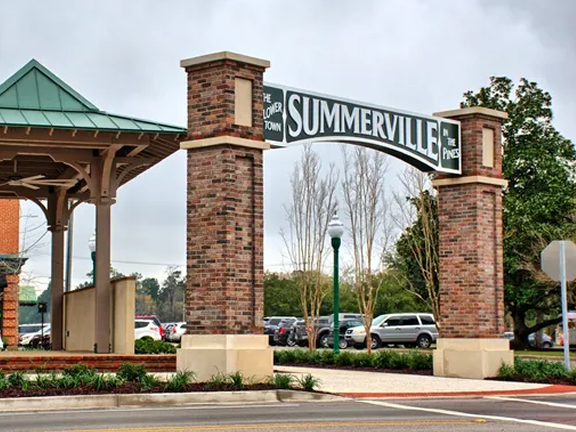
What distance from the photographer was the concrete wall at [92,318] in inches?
807

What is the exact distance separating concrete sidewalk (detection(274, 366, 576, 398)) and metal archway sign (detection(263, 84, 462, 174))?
496 cm

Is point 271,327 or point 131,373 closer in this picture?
point 131,373

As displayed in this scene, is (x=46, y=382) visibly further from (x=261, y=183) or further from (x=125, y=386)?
(x=261, y=183)

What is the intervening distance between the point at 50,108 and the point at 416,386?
31.7 ft

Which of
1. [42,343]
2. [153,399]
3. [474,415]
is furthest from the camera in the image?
[42,343]

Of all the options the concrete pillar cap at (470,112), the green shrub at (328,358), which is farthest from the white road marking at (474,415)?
the green shrub at (328,358)

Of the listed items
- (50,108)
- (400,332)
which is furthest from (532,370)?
(400,332)

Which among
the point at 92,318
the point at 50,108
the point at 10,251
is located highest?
the point at 50,108

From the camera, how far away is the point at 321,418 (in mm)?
13055

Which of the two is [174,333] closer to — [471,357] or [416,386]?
[471,357]

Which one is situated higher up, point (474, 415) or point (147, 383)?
point (147, 383)

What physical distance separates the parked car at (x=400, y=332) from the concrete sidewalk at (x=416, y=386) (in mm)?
22679

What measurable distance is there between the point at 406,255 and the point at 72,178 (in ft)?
77.7

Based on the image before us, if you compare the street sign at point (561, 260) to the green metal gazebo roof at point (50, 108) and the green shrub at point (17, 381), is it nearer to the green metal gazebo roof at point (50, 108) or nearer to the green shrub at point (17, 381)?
the green metal gazebo roof at point (50, 108)
